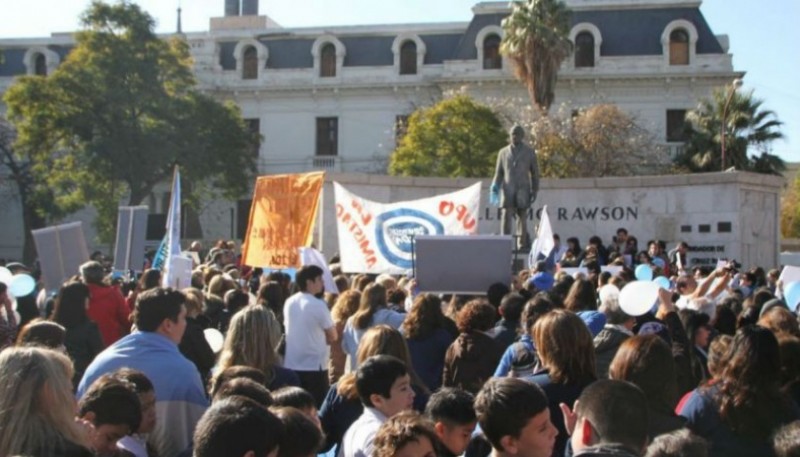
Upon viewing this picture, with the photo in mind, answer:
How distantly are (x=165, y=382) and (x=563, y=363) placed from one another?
1813 millimetres

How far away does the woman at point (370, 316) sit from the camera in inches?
317

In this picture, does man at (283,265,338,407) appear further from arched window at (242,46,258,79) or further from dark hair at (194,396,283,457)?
arched window at (242,46,258,79)

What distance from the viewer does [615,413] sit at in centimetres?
404

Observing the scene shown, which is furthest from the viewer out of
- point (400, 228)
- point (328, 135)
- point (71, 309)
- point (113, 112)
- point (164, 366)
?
point (328, 135)

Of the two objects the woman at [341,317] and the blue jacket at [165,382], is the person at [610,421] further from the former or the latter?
the woman at [341,317]

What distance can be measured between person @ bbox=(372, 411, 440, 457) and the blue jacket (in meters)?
1.50

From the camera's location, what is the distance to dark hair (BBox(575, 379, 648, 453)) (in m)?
4.03

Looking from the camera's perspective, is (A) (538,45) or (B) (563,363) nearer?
(B) (563,363)

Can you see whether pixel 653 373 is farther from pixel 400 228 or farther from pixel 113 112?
pixel 113 112

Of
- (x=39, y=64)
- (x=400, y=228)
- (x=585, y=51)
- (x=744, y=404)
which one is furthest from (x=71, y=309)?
(x=39, y=64)

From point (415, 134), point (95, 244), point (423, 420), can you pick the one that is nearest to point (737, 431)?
point (423, 420)

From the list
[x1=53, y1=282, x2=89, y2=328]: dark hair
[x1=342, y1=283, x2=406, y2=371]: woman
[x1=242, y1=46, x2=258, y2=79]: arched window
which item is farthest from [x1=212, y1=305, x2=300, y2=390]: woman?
[x1=242, y1=46, x2=258, y2=79]: arched window

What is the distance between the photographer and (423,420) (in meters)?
4.05

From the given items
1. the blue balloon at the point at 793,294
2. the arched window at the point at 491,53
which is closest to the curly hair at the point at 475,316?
the blue balloon at the point at 793,294
